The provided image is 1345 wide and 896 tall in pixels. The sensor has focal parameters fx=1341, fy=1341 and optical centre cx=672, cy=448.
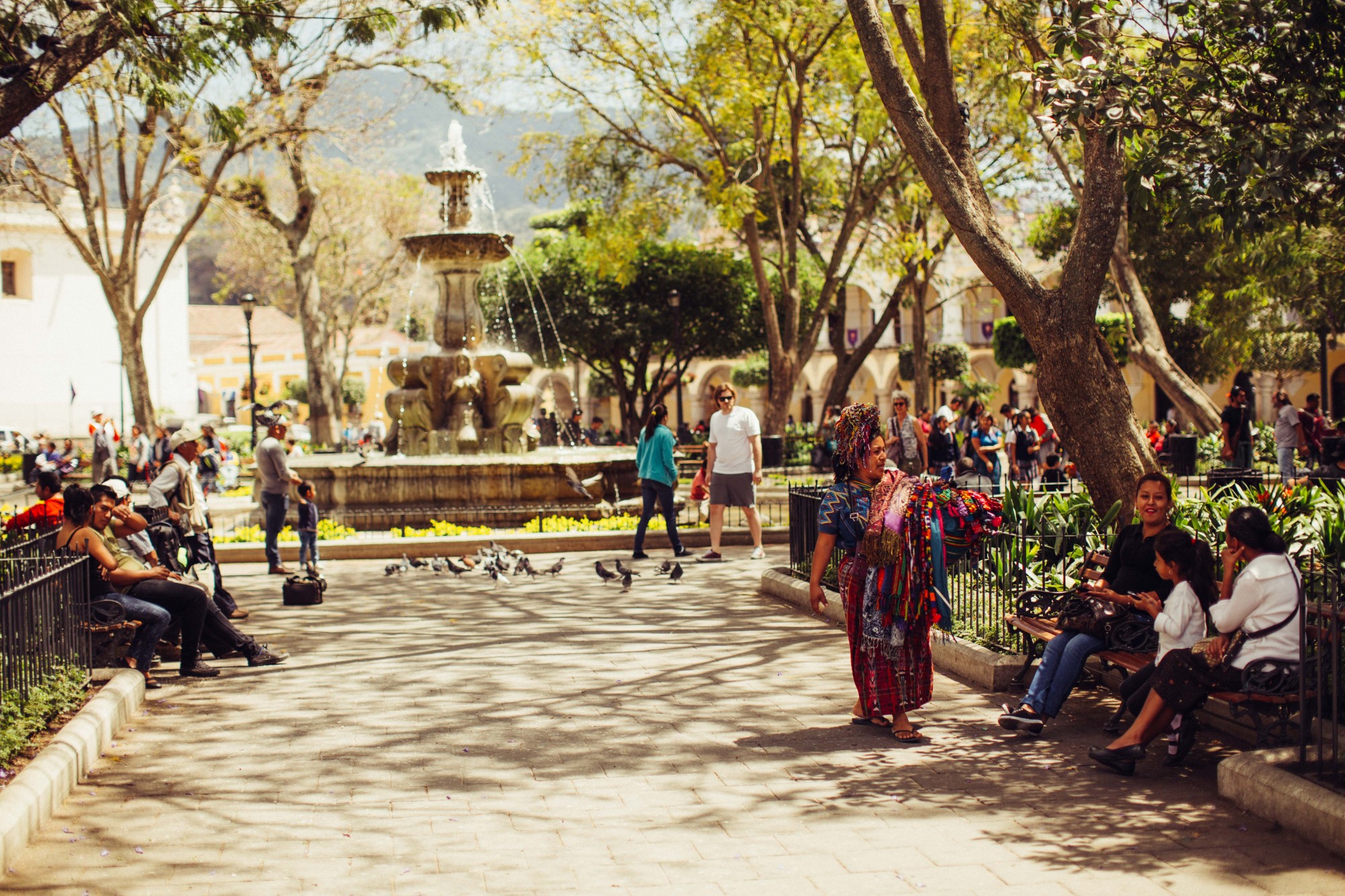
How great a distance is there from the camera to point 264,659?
7.81m

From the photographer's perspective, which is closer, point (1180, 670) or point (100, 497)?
point (1180, 670)

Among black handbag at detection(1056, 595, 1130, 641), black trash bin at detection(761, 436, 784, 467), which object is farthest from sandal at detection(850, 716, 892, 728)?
black trash bin at detection(761, 436, 784, 467)

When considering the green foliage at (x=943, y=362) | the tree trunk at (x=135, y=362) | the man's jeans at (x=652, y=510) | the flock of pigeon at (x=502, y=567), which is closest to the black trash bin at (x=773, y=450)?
the tree trunk at (x=135, y=362)

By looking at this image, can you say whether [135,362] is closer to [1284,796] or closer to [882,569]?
[882,569]

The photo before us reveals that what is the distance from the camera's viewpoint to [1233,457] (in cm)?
1895

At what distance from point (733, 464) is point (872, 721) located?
5.99m

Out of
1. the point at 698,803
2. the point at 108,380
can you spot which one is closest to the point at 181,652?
the point at 698,803

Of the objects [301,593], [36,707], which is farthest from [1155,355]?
[36,707]

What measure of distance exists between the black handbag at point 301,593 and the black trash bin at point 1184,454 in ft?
44.8

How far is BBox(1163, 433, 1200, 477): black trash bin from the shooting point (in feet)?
64.4

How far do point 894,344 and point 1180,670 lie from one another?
4915 cm

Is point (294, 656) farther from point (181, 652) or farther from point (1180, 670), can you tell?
point (1180, 670)

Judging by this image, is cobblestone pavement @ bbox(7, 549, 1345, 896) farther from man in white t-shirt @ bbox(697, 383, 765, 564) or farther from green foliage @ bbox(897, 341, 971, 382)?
green foliage @ bbox(897, 341, 971, 382)

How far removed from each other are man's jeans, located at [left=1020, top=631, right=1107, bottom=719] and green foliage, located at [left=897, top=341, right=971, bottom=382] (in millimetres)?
39217
